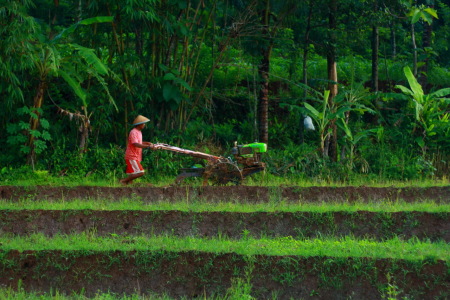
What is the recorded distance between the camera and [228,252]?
22.0 ft

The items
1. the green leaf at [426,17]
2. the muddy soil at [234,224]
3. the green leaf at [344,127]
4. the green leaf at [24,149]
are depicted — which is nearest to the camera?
the muddy soil at [234,224]

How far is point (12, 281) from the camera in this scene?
22.1 feet

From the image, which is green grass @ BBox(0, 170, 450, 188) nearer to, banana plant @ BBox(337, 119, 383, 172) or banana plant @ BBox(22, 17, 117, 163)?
banana plant @ BBox(337, 119, 383, 172)

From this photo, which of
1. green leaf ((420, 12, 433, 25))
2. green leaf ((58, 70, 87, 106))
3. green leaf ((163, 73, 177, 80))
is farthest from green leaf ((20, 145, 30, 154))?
green leaf ((420, 12, 433, 25))

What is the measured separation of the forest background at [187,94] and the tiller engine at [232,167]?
141cm

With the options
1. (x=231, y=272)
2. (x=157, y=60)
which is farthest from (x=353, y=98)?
(x=231, y=272)

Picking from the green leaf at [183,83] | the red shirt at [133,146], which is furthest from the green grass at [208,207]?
the green leaf at [183,83]

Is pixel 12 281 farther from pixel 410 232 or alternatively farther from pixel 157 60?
pixel 157 60

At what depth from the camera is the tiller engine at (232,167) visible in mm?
11305

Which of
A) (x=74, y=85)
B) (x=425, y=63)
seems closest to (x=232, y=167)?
(x=74, y=85)

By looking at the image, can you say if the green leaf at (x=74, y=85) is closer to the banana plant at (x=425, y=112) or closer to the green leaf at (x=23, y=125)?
the green leaf at (x=23, y=125)

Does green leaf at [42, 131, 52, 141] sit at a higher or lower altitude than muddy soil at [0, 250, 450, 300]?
higher

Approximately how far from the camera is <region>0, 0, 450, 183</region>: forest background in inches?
488

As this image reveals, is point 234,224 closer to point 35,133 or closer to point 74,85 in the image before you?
point 74,85
